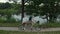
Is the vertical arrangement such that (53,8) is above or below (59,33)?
above

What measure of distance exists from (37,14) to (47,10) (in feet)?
2.72

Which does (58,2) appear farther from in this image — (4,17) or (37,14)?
(4,17)

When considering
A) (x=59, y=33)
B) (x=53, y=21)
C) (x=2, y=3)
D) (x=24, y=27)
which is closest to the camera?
(x=59, y=33)

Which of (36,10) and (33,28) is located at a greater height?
(36,10)

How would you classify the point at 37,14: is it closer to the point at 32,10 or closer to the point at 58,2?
the point at 32,10

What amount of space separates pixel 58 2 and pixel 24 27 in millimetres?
3594

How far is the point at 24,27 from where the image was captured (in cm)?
1241

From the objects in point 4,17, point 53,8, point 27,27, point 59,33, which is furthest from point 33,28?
point 4,17

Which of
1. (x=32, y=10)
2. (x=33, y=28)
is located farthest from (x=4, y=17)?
(x=33, y=28)

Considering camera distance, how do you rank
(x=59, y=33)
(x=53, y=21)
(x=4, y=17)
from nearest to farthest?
(x=59, y=33), (x=53, y=21), (x=4, y=17)

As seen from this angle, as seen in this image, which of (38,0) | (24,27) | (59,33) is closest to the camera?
(59,33)

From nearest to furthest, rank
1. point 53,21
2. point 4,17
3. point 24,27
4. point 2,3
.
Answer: point 24,27 → point 53,21 → point 4,17 → point 2,3

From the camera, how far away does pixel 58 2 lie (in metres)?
14.6

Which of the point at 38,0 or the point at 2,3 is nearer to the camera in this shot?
the point at 38,0
